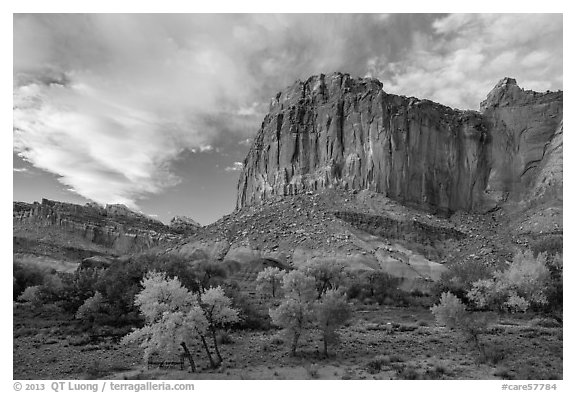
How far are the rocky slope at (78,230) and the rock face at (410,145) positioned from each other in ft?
154

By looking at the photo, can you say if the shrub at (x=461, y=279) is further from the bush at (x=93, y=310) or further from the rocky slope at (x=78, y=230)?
the rocky slope at (x=78, y=230)

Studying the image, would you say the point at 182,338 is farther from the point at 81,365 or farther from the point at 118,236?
the point at 118,236

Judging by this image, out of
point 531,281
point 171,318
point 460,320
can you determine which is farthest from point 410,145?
point 171,318

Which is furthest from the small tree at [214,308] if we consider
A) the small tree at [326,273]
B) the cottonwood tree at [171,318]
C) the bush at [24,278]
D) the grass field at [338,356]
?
the bush at [24,278]

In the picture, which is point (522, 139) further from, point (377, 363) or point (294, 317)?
point (377, 363)

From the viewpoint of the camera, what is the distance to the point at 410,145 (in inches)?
4210

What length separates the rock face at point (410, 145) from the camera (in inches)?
4094

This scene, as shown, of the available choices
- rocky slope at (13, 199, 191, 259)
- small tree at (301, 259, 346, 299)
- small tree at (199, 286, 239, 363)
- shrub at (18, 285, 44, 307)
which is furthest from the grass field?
rocky slope at (13, 199, 191, 259)

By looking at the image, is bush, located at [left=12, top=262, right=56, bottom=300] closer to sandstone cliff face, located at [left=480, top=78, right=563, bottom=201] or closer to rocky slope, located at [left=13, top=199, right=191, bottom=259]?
rocky slope, located at [left=13, top=199, right=191, bottom=259]

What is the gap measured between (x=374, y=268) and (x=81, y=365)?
5306 cm

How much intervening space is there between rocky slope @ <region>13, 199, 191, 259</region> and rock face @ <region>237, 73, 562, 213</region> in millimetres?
46982

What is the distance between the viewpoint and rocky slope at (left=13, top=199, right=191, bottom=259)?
10875 cm

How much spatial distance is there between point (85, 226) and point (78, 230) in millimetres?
3350

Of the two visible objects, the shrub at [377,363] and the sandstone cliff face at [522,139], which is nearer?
the shrub at [377,363]
